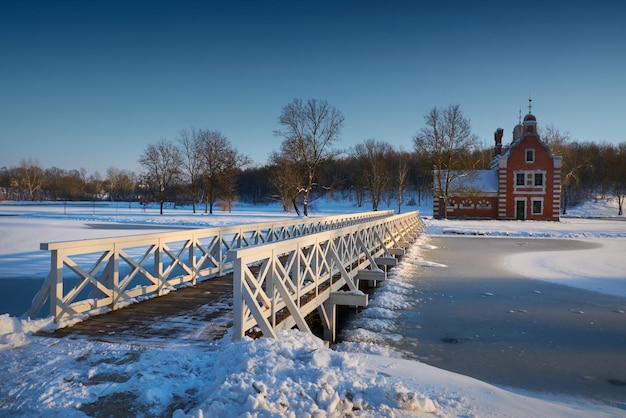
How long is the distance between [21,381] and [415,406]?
342 centimetres

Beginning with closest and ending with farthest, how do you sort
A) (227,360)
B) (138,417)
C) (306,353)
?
(138,417)
(227,360)
(306,353)

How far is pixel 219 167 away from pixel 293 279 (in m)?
40.8

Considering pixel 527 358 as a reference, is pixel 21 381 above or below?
above

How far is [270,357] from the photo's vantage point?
13.5ft

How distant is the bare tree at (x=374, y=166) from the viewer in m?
58.0

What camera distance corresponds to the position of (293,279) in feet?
23.4

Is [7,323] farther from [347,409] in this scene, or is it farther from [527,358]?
[527,358]

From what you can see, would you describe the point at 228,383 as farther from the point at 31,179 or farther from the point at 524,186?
the point at 31,179

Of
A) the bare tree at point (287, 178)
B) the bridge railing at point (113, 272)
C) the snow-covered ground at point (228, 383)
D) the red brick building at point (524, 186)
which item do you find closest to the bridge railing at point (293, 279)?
the snow-covered ground at point (228, 383)

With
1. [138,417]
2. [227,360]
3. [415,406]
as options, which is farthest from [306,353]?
[138,417]

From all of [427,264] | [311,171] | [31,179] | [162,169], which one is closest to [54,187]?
[31,179]

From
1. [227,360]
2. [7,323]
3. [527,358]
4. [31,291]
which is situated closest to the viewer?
[227,360]

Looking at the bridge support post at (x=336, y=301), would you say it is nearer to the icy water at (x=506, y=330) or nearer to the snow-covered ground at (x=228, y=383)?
the icy water at (x=506, y=330)

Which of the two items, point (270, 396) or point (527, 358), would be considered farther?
point (527, 358)
